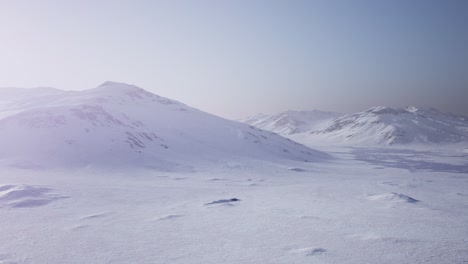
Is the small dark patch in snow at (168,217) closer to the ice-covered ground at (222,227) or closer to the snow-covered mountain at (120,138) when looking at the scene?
the ice-covered ground at (222,227)

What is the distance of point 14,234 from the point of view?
17.5 metres

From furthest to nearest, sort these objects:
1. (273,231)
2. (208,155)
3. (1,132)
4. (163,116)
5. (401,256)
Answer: (163,116), (208,155), (1,132), (273,231), (401,256)

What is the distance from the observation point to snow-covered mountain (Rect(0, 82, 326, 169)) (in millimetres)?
57031

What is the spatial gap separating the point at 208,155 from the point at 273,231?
57.0m

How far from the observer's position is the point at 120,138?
2734 inches

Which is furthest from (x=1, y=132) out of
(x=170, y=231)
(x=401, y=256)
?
(x=401, y=256)

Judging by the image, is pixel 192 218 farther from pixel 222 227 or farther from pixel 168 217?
pixel 222 227

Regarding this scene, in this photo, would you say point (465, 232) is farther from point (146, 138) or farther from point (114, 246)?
point (146, 138)

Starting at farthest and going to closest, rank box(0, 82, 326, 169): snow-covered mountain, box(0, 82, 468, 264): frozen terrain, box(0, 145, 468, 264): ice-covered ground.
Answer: box(0, 82, 326, 169): snow-covered mountain
box(0, 82, 468, 264): frozen terrain
box(0, 145, 468, 264): ice-covered ground

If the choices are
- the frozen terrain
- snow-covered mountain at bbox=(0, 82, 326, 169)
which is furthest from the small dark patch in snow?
snow-covered mountain at bbox=(0, 82, 326, 169)

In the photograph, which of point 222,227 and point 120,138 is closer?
point 222,227

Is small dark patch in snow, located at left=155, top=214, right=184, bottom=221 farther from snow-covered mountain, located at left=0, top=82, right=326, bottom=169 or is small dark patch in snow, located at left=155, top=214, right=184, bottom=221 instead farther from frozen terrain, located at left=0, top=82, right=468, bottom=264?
snow-covered mountain, located at left=0, top=82, right=326, bottom=169

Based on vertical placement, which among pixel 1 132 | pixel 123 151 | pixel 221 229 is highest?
pixel 1 132

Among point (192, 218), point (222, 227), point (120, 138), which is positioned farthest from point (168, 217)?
point (120, 138)
